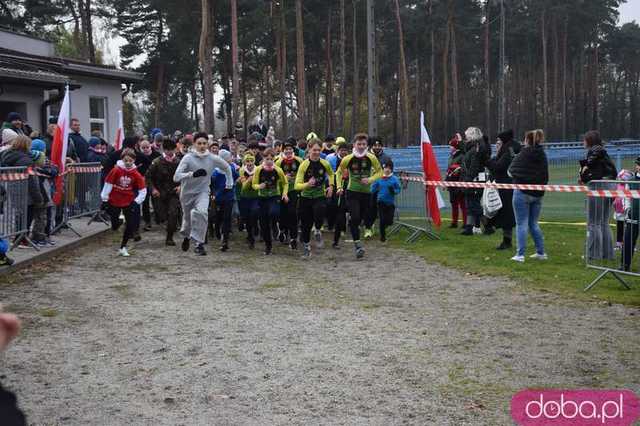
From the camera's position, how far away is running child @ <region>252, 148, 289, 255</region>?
1374 cm

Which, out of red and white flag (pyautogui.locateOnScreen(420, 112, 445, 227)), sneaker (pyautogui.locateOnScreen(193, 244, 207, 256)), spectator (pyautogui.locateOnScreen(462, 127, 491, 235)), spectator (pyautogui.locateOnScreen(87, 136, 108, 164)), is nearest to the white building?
spectator (pyautogui.locateOnScreen(87, 136, 108, 164))

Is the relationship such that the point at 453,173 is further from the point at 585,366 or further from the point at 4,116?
the point at 4,116

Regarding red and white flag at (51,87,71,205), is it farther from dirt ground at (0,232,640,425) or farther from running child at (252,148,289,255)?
running child at (252,148,289,255)

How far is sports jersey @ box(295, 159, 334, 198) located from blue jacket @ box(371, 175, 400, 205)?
2083 millimetres

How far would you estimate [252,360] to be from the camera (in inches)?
260

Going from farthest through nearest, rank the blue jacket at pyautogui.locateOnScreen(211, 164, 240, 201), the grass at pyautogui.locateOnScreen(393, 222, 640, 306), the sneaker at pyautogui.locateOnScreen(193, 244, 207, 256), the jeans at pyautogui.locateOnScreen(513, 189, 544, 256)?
the blue jacket at pyautogui.locateOnScreen(211, 164, 240, 201) < the sneaker at pyautogui.locateOnScreen(193, 244, 207, 256) < the jeans at pyautogui.locateOnScreen(513, 189, 544, 256) < the grass at pyautogui.locateOnScreen(393, 222, 640, 306)

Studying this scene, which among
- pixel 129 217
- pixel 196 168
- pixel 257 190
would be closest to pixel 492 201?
pixel 257 190

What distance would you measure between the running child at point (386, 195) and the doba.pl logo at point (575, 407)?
978 centimetres

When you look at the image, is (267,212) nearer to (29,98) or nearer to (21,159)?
(21,159)

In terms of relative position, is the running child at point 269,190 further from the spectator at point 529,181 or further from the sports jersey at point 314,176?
the spectator at point 529,181

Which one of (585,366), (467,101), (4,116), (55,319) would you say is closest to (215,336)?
(55,319)

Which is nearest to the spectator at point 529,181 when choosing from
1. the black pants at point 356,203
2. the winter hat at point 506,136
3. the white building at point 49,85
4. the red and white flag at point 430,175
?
the winter hat at point 506,136

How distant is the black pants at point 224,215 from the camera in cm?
1417

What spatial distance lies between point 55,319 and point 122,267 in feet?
12.2
